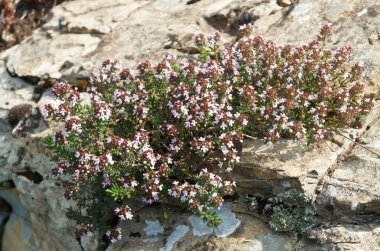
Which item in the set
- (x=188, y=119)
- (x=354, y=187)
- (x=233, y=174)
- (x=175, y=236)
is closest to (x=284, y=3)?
(x=188, y=119)

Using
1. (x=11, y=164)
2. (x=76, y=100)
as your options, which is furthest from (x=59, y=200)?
(x=76, y=100)

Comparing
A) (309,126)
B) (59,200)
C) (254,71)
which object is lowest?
(59,200)

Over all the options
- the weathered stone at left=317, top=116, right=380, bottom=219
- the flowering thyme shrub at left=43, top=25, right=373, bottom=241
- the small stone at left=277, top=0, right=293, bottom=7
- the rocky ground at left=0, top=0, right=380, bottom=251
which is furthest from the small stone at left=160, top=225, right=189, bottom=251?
the small stone at left=277, top=0, right=293, bottom=7

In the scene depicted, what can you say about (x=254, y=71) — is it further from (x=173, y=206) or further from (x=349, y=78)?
(x=173, y=206)

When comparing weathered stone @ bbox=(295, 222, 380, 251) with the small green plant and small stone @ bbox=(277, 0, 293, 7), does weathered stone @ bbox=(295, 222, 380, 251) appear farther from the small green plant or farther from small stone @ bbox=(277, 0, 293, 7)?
small stone @ bbox=(277, 0, 293, 7)

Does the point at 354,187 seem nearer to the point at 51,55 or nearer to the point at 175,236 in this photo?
the point at 175,236
